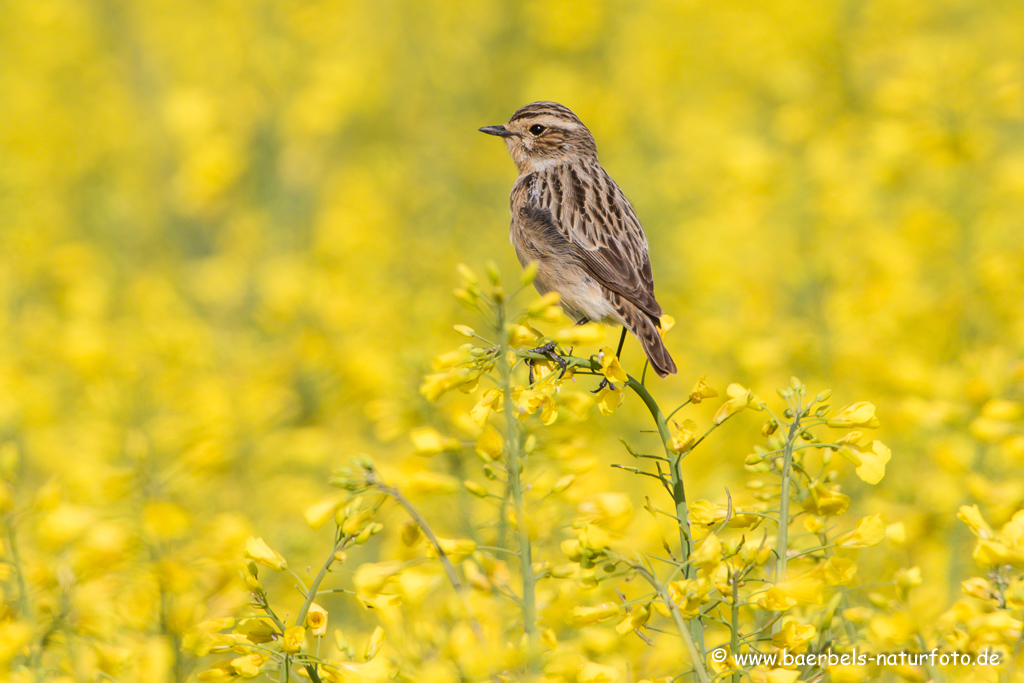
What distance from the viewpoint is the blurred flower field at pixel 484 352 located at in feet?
6.39

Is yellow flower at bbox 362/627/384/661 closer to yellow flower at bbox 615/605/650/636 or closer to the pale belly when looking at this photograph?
yellow flower at bbox 615/605/650/636

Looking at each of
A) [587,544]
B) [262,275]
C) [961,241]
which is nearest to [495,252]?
[262,275]

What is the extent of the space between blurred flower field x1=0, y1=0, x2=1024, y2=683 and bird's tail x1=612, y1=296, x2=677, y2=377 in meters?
0.21

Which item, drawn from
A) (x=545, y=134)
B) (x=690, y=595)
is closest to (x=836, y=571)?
(x=690, y=595)

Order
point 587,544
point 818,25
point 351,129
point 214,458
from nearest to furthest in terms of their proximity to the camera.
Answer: point 587,544 < point 214,458 < point 818,25 < point 351,129

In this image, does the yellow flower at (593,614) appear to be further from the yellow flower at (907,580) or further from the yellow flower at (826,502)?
the yellow flower at (907,580)

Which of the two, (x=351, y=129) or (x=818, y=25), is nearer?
(x=818, y=25)

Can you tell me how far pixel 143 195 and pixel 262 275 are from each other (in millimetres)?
4242

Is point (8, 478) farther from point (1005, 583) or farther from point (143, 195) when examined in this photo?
point (143, 195)

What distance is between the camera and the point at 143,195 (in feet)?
36.7

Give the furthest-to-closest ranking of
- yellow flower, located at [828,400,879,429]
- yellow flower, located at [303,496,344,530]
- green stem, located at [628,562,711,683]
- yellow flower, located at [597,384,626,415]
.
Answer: yellow flower, located at [597,384,626,415]
yellow flower, located at [828,400,879,429]
yellow flower, located at [303,496,344,530]
green stem, located at [628,562,711,683]

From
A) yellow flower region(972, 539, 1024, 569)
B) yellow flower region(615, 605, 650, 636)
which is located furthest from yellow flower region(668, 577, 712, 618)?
yellow flower region(972, 539, 1024, 569)

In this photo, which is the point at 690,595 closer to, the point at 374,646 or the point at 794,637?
the point at 794,637

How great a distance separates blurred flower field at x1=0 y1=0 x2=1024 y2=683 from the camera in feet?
6.39
